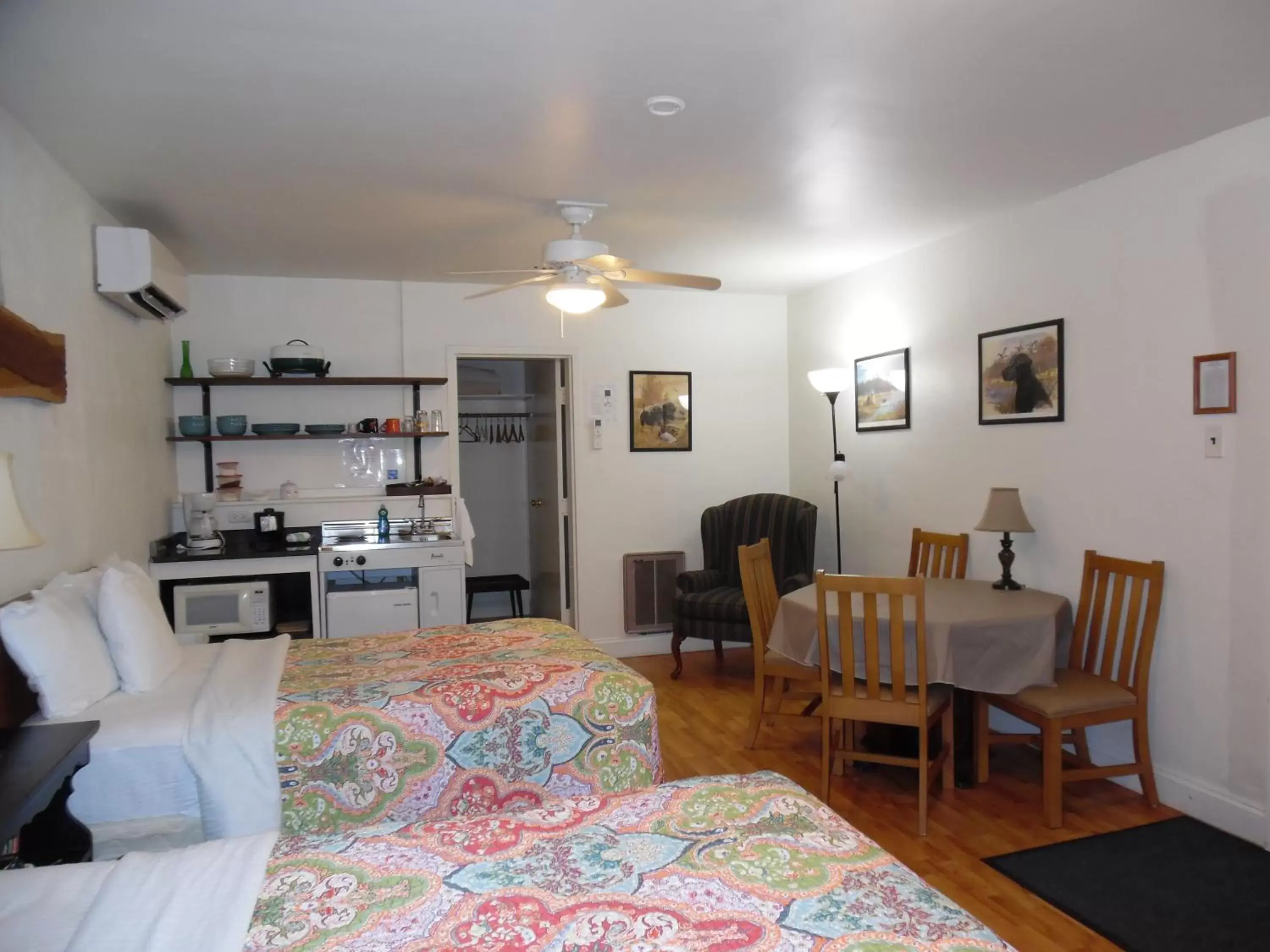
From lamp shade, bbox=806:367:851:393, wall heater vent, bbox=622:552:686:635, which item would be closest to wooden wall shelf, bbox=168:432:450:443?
wall heater vent, bbox=622:552:686:635

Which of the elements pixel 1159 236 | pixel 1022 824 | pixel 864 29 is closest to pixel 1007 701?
pixel 1022 824

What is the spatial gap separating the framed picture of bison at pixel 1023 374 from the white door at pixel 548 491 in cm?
268

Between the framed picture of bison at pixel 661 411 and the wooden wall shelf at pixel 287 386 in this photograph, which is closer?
the wooden wall shelf at pixel 287 386

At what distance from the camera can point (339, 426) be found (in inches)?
199

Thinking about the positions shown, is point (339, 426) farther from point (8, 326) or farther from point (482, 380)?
point (8, 326)

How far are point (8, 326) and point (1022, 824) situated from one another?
3.74 metres

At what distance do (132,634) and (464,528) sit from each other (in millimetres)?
2620

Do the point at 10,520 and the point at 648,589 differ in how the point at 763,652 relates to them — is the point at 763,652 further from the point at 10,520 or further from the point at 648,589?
the point at 10,520

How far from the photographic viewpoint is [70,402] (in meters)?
3.13

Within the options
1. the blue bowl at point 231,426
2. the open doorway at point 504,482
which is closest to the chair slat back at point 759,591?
the open doorway at point 504,482

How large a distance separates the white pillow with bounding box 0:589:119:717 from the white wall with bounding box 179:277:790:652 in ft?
8.79

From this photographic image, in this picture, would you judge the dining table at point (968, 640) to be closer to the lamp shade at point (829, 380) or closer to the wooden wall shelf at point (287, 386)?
the lamp shade at point (829, 380)

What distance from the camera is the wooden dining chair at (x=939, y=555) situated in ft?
13.6

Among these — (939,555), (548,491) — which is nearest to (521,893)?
(939,555)
